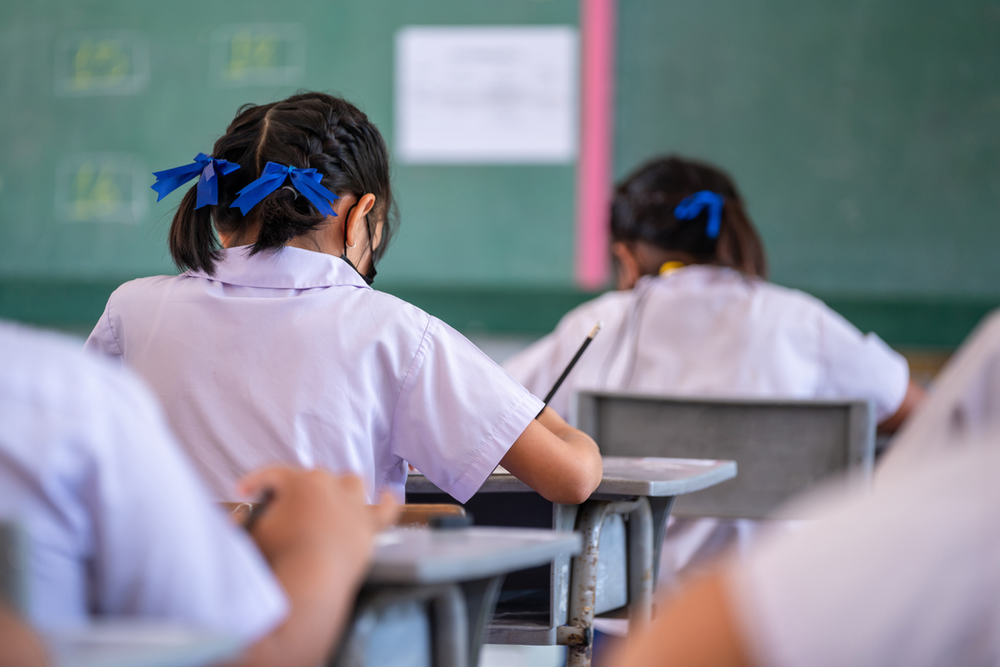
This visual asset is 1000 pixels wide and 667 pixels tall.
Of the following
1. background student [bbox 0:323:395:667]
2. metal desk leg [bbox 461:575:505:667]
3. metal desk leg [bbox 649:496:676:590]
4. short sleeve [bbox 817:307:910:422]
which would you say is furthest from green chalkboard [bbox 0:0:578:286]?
background student [bbox 0:323:395:667]

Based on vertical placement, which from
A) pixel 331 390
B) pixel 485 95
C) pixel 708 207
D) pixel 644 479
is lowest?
pixel 644 479

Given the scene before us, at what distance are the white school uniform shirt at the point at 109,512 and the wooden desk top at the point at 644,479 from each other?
72cm

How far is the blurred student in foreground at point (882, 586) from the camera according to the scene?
0.42 m

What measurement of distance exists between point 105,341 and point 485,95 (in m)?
2.40

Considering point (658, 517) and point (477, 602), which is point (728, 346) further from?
point (477, 602)

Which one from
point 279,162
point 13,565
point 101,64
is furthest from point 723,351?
point 101,64

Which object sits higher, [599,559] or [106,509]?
[106,509]

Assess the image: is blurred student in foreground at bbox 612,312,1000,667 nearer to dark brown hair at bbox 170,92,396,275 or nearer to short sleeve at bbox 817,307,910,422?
dark brown hair at bbox 170,92,396,275

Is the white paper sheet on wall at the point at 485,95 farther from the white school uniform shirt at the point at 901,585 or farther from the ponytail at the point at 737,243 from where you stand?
the white school uniform shirt at the point at 901,585

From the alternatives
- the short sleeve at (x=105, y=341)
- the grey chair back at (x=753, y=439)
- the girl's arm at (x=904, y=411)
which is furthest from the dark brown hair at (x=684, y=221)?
the short sleeve at (x=105, y=341)

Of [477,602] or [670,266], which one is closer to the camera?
[477,602]

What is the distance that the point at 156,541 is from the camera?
0.59 m

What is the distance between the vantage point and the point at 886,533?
0.43 m

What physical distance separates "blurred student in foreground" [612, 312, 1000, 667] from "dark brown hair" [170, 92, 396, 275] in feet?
3.31
